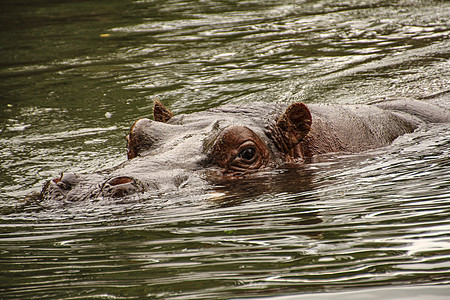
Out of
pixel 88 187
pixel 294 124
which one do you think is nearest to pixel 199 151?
pixel 294 124

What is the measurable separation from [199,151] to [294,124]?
3.40ft

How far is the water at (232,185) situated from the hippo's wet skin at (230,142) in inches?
7.2

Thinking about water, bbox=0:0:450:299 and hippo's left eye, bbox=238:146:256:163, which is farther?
hippo's left eye, bbox=238:146:256:163

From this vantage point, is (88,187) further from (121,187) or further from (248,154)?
(248,154)

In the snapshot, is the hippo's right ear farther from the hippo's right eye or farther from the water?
the hippo's right eye

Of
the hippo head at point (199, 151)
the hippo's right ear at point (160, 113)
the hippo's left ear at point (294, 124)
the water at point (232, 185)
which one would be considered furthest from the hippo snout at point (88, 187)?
the hippo's right ear at point (160, 113)

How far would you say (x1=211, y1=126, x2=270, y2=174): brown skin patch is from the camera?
5.43m

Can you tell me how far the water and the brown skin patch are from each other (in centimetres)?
20

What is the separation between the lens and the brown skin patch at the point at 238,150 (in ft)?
17.8

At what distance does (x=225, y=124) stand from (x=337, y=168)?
1.07 metres

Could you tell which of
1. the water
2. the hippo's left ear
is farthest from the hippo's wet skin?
the water

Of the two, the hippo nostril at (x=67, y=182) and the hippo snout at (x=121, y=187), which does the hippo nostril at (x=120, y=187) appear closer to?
the hippo snout at (x=121, y=187)

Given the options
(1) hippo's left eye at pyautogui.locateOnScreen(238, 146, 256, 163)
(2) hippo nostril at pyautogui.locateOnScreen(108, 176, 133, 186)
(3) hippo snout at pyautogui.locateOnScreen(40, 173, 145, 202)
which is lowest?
(1) hippo's left eye at pyautogui.locateOnScreen(238, 146, 256, 163)

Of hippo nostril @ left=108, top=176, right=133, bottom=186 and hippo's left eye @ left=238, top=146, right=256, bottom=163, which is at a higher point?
hippo nostril @ left=108, top=176, right=133, bottom=186
